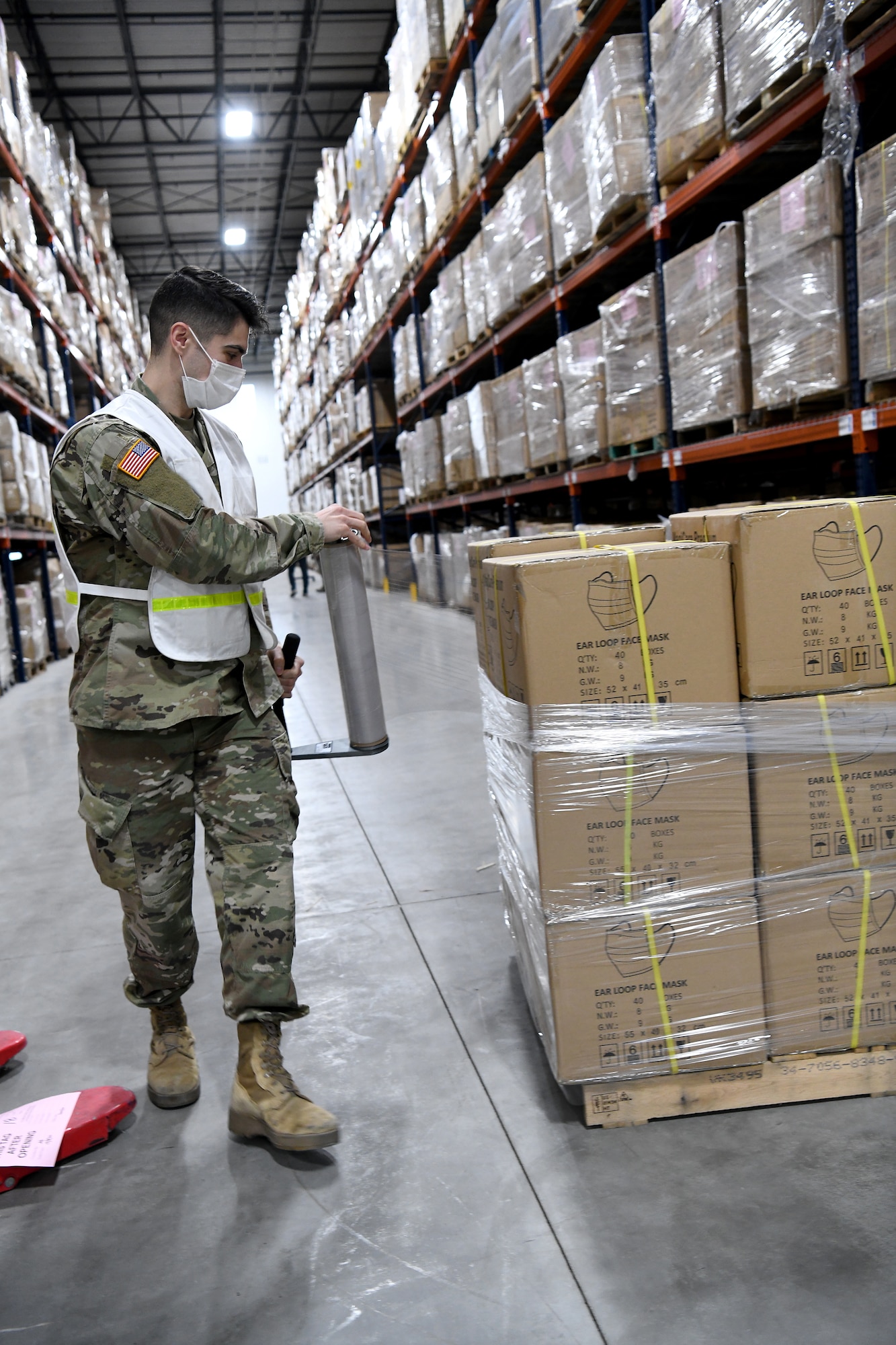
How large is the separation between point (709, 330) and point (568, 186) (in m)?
1.89

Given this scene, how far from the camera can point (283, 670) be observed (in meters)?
2.32

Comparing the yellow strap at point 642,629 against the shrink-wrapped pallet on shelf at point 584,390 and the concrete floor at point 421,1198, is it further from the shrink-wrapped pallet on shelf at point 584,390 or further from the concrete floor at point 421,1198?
the shrink-wrapped pallet on shelf at point 584,390

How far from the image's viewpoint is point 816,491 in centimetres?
653

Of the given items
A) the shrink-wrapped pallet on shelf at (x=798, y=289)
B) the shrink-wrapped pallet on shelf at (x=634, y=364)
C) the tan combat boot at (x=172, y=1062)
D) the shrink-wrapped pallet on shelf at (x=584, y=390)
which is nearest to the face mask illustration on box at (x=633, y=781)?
the tan combat boot at (x=172, y=1062)

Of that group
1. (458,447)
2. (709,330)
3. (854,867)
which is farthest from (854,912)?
(458,447)

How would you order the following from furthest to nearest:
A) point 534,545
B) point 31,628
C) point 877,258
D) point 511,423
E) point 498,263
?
point 31,628 < point 511,423 < point 498,263 < point 877,258 < point 534,545

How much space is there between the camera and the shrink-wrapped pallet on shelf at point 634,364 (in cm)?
496

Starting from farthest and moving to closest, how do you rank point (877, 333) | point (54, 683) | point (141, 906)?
point (54, 683)
point (877, 333)
point (141, 906)

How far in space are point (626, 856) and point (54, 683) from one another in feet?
25.5

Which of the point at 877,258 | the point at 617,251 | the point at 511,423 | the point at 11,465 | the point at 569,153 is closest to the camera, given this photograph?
the point at 877,258

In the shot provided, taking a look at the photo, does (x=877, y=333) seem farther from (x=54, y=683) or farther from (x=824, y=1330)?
(x=54, y=683)

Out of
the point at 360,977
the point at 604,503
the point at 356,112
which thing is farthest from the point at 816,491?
the point at 356,112

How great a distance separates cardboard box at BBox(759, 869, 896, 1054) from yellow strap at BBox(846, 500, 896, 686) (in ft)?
1.34

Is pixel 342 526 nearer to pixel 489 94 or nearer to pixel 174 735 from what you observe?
pixel 174 735
